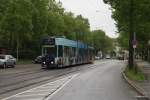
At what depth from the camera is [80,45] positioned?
226ft

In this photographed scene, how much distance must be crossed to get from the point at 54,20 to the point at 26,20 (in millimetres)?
21508

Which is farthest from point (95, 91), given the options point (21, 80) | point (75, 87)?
point (21, 80)

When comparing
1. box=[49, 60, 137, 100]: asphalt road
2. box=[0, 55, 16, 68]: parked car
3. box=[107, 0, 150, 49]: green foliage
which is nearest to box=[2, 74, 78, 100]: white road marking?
box=[49, 60, 137, 100]: asphalt road

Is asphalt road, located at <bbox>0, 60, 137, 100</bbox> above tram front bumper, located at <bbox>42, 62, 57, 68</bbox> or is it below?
below

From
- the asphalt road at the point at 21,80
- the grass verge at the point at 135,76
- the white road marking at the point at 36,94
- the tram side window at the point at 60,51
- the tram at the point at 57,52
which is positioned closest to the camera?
the white road marking at the point at 36,94

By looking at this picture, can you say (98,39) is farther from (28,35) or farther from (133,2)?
(133,2)

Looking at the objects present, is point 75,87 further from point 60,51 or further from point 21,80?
point 60,51

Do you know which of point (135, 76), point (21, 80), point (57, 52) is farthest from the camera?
point (57, 52)

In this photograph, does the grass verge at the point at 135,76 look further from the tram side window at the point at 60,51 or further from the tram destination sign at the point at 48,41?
the tram side window at the point at 60,51

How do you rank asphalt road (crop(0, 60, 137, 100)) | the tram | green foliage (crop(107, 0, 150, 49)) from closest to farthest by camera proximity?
asphalt road (crop(0, 60, 137, 100))
green foliage (crop(107, 0, 150, 49))
the tram

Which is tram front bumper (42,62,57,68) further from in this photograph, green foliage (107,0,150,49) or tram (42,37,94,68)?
green foliage (107,0,150,49)

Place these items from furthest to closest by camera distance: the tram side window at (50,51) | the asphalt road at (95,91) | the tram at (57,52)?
1. the tram side window at (50,51)
2. the tram at (57,52)
3. the asphalt road at (95,91)

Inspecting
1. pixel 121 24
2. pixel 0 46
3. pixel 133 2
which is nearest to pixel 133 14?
pixel 133 2

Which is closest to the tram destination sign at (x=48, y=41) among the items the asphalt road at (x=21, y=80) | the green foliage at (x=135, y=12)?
the asphalt road at (x=21, y=80)
